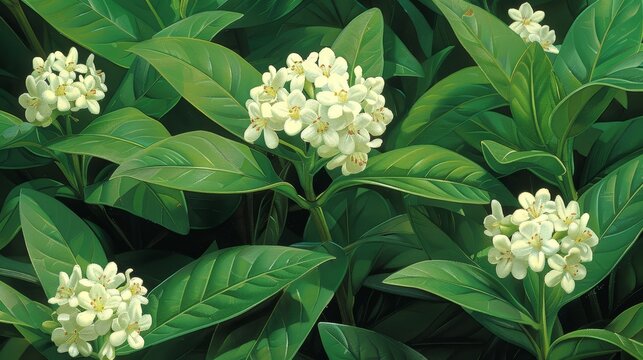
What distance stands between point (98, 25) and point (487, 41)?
60 centimetres

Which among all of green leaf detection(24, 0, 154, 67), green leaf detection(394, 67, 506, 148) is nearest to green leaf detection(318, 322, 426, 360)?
green leaf detection(394, 67, 506, 148)

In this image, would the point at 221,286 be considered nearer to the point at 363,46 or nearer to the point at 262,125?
the point at 262,125

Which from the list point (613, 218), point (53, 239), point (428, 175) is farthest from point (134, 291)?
point (613, 218)

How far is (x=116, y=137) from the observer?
1.27m

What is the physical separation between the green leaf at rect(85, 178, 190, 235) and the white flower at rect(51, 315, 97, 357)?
0.22m

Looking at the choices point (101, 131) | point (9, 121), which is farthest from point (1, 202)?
point (101, 131)

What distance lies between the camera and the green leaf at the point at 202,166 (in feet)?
3.56

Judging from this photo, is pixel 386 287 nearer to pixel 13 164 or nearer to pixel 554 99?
pixel 554 99

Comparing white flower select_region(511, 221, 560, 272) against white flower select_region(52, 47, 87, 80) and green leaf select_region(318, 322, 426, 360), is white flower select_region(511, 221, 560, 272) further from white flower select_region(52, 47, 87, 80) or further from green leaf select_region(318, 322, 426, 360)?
white flower select_region(52, 47, 87, 80)

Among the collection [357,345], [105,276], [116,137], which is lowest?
[357,345]

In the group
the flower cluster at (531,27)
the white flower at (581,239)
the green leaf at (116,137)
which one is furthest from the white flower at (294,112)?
the flower cluster at (531,27)

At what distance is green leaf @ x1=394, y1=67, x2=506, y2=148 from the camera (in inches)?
52.7

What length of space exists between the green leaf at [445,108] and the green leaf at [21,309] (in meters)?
0.54

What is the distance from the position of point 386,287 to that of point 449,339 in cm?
13
